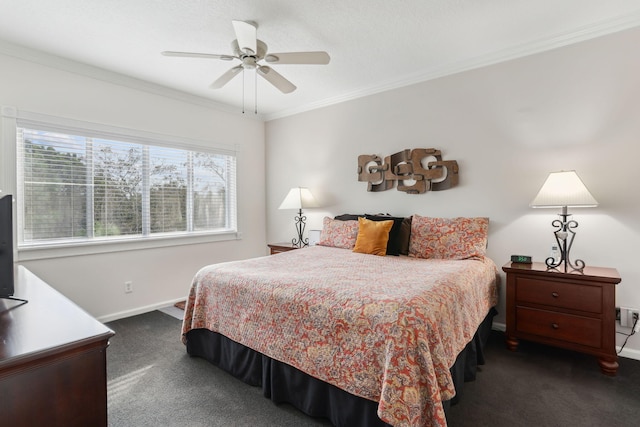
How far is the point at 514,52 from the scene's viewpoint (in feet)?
9.41

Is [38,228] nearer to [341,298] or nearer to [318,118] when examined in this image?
[341,298]

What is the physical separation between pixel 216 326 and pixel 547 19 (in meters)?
3.44

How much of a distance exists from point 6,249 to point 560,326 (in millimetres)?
3390

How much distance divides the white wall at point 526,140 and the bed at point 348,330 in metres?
0.70

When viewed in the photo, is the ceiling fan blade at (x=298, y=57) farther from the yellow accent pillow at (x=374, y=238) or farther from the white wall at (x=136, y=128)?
the white wall at (x=136, y=128)

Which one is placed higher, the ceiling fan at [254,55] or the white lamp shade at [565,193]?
the ceiling fan at [254,55]

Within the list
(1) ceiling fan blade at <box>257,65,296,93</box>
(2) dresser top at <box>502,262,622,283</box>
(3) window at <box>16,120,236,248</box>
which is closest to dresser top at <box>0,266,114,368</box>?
(3) window at <box>16,120,236,248</box>

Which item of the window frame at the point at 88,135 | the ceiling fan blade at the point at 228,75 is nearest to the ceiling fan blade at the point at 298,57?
the ceiling fan blade at the point at 228,75

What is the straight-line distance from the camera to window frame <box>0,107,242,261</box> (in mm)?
2723

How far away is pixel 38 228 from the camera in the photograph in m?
2.91

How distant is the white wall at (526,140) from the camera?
8.08 ft

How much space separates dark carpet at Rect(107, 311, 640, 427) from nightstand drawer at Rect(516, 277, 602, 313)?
45 cm

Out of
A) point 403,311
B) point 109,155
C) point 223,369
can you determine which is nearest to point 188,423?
point 223,369

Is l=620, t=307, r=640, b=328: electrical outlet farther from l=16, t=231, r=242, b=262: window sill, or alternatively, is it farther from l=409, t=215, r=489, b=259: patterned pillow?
l=16, t=231, r=242, b=262: window sill
